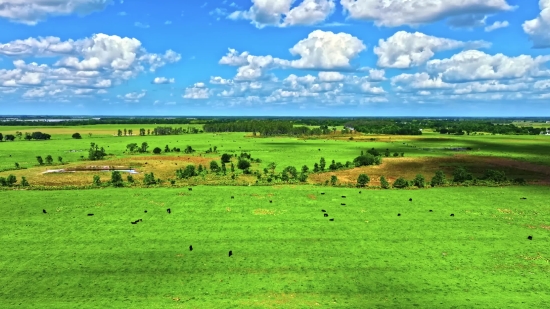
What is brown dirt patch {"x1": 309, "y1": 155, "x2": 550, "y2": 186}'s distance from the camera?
8688 cm

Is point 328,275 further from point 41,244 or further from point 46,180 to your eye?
point 46,180

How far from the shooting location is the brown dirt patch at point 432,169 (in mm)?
86875

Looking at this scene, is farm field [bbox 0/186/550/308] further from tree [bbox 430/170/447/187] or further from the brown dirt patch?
the brown dirt patch

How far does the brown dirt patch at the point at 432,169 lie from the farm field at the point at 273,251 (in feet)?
79.3

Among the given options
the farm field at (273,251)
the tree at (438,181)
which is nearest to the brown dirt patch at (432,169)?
the tree at (438,181)

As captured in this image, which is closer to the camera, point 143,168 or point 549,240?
point 549,240

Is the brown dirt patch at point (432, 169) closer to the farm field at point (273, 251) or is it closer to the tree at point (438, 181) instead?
the tree at point (438, 181)

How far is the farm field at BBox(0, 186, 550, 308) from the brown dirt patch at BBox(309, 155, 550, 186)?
79.3ft

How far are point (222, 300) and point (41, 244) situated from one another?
24.6m

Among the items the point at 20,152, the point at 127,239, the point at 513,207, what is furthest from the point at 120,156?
the point at 513,207

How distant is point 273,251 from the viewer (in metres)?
40.5

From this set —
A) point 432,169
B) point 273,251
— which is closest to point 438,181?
point 432,169

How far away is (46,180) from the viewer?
281 feet

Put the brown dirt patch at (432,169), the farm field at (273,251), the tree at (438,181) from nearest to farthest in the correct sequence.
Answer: the farm field at (273,251) < the tree at (438,181) < the brown dirt patch at (432,169)
